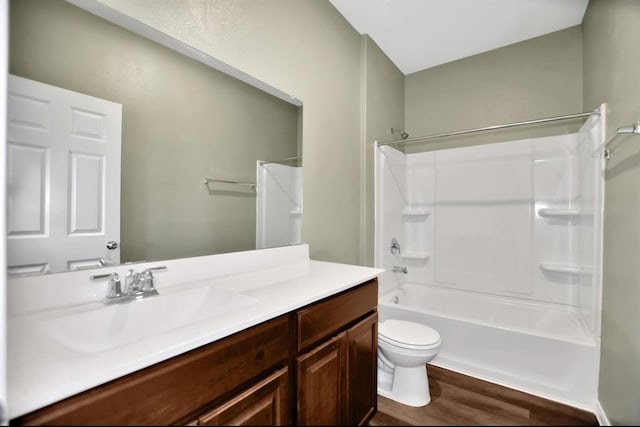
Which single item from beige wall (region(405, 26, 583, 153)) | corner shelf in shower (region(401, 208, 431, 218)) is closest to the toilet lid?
corner shelf in shower (region(401, 208, 431, 218))

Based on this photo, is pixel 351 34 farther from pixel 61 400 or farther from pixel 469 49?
pixel 61 400

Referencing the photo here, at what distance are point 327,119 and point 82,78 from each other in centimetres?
139

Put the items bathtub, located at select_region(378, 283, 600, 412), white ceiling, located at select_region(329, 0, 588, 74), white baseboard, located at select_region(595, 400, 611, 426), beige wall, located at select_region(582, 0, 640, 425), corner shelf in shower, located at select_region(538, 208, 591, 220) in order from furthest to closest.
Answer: corner shelf in shower, located at select_region(538, 208, 591, 220)
white ceiling, located at select_region(329, 0, 588, 74)
bathtub, located at select_region(378, 283, 600, 412)
white baseboard, located at select_region(595, 400, 611, 426)
beige wall, located at select_region(582, 0, 640, 425)

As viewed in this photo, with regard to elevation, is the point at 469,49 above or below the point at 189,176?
above

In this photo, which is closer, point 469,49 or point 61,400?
point 61,400

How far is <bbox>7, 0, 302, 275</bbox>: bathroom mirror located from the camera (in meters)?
0.89

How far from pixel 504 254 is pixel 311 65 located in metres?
2.26

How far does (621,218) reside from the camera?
1450mm

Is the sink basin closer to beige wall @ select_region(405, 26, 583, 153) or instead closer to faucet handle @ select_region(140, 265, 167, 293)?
faucet handle @ select_region(140, 265, 167, 293)

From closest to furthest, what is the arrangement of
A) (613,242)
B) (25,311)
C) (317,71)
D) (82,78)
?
(25,311), (82,78), (613,242), (317,71)

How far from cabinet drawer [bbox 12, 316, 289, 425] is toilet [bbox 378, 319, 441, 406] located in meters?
0.89

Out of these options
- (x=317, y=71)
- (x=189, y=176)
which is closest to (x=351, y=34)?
(x=317, y=71)

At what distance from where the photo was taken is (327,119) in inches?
80.7

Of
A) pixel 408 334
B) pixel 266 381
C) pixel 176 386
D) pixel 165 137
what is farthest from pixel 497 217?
pixel 176 386
